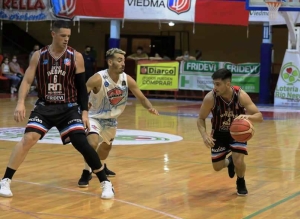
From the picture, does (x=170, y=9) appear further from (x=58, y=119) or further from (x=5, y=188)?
(x=5, y=188)

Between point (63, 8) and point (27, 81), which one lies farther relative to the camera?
point (63, 8)

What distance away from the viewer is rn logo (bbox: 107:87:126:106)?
8.09 m

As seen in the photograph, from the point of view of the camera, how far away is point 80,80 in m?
7.20

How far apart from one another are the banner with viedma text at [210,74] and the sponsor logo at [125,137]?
998cm

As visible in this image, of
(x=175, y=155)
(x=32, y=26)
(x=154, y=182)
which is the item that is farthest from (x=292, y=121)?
(x=32, y=26)

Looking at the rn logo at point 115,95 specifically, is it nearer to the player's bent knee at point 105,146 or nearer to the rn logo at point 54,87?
the player's bent knee at point 105,146

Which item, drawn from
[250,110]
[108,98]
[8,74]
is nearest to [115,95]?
[108,98]

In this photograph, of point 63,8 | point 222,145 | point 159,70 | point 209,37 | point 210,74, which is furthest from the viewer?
point 209,37

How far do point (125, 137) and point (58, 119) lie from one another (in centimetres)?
552

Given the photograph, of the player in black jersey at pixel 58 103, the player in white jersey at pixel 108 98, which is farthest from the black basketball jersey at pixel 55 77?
the player in white jersey at pixel 108 98

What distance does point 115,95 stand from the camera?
8.11 m

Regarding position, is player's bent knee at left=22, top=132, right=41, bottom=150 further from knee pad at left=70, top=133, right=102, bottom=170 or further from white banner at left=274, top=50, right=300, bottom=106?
white banner at left=274, top=50, right=300, bottom=106

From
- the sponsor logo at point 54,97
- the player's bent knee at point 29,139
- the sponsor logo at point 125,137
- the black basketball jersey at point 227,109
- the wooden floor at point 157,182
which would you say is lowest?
the sponsor logo at point 125,137

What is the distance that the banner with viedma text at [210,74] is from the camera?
910 inches
